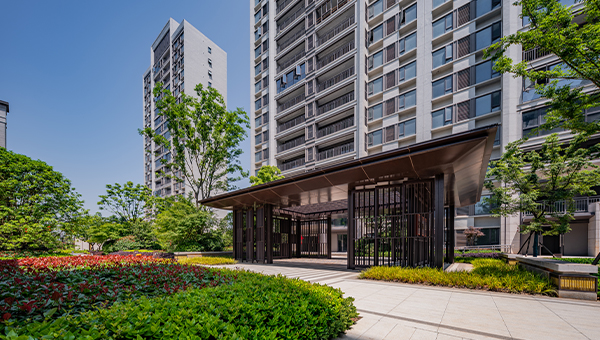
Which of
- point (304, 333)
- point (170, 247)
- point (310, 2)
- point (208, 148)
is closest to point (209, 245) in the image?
point (170, 247)

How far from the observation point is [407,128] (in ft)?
96.3

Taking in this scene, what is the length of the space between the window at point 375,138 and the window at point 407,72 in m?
6.22

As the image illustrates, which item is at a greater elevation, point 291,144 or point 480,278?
point 291,144

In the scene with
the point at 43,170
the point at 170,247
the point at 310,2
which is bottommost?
the point at 170,247

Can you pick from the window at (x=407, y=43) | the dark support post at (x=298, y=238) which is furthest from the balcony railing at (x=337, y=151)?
the dark support post at (x=298, y=238)

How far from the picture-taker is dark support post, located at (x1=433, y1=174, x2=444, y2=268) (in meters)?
9.78

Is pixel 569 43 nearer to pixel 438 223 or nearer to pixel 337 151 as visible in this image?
pixel 438 223

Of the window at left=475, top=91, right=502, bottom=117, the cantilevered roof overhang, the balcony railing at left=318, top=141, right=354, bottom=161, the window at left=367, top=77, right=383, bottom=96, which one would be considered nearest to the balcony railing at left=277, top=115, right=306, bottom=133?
the balcony railing at left=318, top=141, right=354, bottom=161

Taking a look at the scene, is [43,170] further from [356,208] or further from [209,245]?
[356,208]

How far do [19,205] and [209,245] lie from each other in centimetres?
1157

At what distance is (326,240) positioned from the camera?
23.1 m

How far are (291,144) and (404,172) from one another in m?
30.2

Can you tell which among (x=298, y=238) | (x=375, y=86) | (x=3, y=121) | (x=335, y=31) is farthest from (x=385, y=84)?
(x=3, y=121)

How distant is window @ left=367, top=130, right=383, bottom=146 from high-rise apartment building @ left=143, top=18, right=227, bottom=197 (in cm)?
3455
